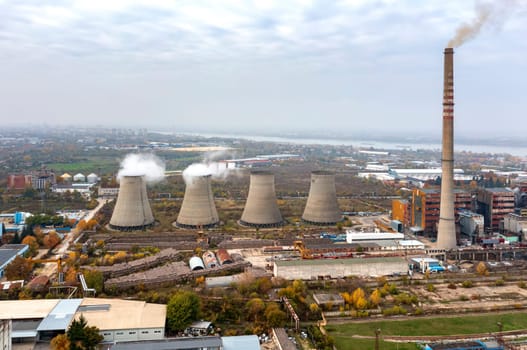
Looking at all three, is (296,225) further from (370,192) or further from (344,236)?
(370,192)

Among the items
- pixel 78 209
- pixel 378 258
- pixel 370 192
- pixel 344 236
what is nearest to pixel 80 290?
pixel 378 258

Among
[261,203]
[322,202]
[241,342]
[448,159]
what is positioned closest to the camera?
[241,342]

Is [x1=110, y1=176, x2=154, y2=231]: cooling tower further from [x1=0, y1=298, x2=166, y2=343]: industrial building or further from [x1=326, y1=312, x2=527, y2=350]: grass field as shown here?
[x1=326, y1=312, x2=527, y2=350]: grass field

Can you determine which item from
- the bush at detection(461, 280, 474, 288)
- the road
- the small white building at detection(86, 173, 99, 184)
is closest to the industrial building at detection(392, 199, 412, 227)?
the bush at detection(461, 280, 474, 288)

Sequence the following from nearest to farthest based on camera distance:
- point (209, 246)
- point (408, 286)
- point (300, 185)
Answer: point (408, 286), point (209, 246), point (300, 185)

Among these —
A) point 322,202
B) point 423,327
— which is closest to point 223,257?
point 322,202

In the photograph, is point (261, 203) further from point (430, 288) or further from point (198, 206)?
point (430, 288)

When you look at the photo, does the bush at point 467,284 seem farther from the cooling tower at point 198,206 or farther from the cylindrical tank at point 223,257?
the cooling tower at point 198,206
